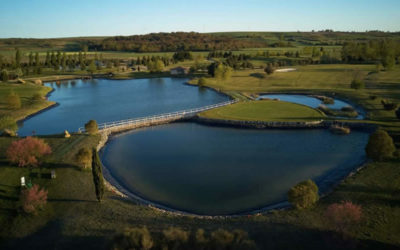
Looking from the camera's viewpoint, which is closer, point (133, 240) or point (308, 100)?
point (133, 240)

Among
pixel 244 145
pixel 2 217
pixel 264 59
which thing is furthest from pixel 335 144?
pixel 264 59

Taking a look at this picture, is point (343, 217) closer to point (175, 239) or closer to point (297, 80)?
point (175, 239)

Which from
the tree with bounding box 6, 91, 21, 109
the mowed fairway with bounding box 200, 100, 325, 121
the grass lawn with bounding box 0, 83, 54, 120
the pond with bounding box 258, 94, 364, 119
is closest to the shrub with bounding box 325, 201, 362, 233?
the mowed fairway with bounding box 200, 100, 325, 121

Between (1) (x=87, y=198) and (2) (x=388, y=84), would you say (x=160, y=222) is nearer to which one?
(1) (x=87, y=198)

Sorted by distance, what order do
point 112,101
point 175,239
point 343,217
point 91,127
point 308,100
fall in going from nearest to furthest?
point 175,239, point 343,217, point 91,127, point 308,100, point 112,101

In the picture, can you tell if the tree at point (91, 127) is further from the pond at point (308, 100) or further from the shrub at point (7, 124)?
the pond at point (308, 100)

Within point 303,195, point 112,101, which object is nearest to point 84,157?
point 303,195

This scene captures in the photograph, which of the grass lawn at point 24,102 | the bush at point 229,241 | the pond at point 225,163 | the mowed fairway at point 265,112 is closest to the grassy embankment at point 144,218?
the bush at point 229,241
